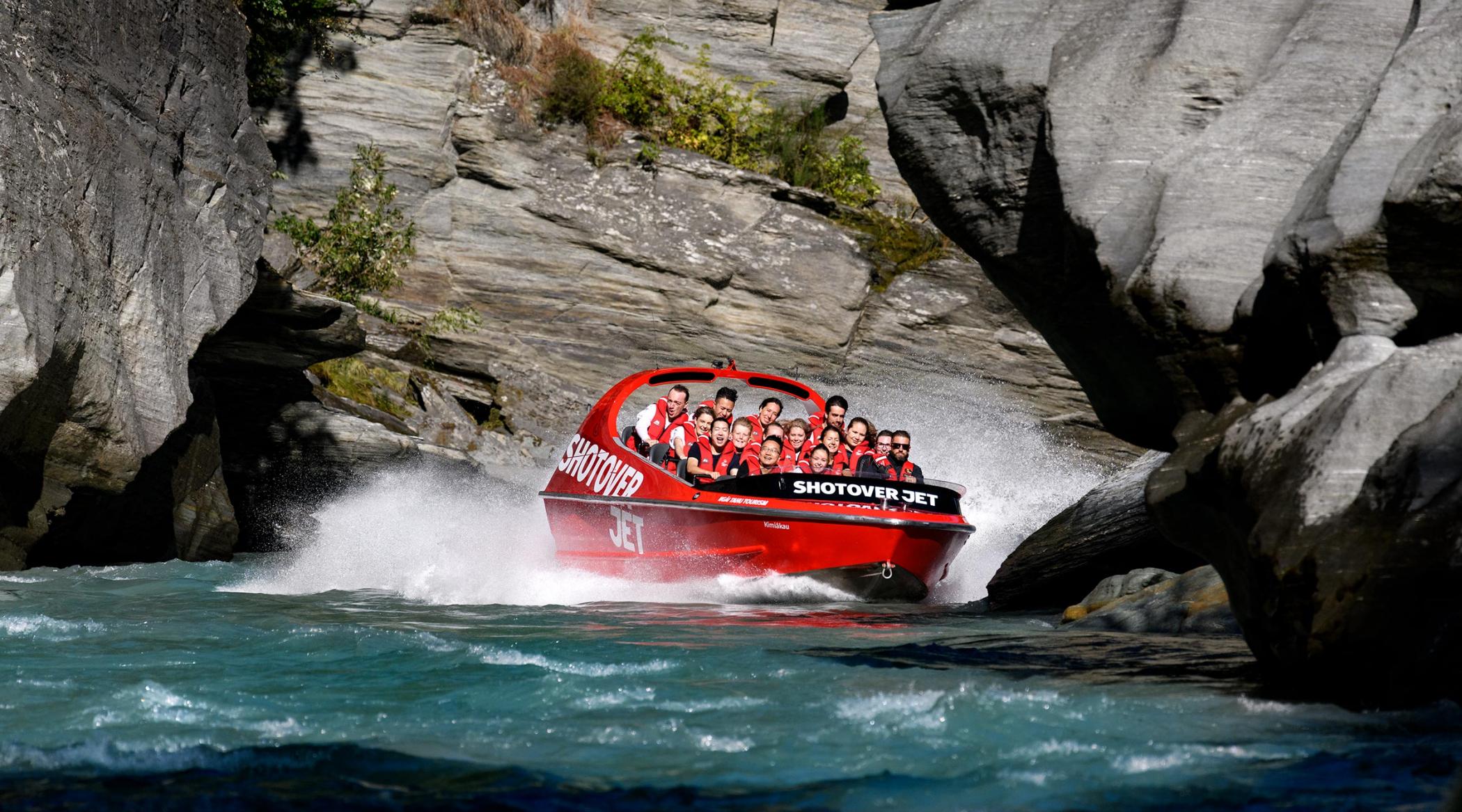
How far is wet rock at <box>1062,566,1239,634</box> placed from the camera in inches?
294

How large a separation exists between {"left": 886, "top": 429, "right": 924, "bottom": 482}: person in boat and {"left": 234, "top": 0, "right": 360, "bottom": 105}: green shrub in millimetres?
11278

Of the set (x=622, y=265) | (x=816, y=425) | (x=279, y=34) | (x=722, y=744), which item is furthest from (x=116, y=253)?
(x=622, y=265)

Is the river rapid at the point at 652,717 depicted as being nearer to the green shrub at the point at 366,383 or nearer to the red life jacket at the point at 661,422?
the red life jacket at the point at 661,422

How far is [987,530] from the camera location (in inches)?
549

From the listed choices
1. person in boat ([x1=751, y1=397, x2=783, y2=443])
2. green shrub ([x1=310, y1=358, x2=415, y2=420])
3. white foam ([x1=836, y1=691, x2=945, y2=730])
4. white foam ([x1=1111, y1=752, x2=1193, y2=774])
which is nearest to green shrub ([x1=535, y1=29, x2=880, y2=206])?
green shrub ([x1=310, y1=358, x2=415, y2=420])

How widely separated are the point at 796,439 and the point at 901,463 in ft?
2.94

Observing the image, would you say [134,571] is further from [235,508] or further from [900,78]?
[900,78]

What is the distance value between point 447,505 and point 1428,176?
451 inches

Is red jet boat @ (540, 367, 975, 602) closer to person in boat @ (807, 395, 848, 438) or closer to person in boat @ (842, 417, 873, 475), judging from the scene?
person in boat @ (842, 417, 873, 475)

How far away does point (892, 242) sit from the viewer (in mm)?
21484

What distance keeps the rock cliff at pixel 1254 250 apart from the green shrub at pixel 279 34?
12.6 metres

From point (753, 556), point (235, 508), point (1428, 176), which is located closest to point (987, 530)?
point (753, 556)

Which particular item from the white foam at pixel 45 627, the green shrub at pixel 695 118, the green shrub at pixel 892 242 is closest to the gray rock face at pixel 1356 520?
the white foam at pixel 45 627

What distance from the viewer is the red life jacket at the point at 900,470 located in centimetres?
1082
